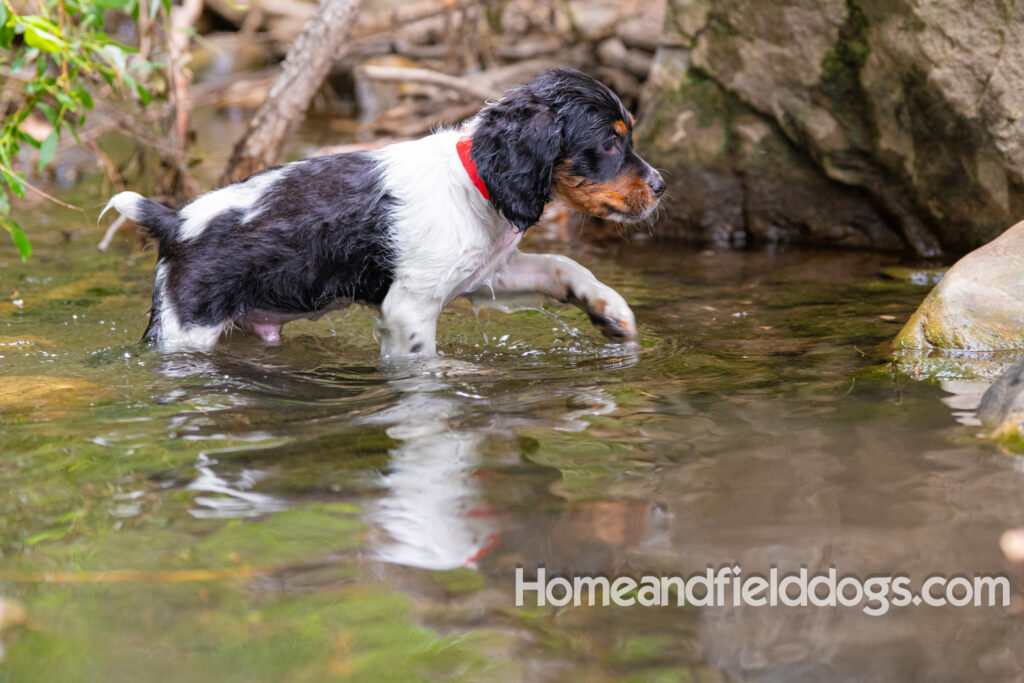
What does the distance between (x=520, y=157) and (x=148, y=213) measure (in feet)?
5.65

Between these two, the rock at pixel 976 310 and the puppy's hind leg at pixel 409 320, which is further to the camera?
the puppy's hind leg at pixel 409 320

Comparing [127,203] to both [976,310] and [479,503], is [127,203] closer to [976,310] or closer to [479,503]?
[479,503]

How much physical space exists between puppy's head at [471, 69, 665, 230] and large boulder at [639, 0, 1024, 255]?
226cm

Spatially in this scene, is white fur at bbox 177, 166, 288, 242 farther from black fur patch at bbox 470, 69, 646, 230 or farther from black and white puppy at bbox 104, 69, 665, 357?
black fur patch at bbox 470, 69, 646, 230

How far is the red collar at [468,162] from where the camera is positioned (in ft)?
13.4

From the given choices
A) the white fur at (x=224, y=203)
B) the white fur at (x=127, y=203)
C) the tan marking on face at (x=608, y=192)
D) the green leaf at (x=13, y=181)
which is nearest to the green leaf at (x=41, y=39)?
the green leaf at (x=13, y=181)

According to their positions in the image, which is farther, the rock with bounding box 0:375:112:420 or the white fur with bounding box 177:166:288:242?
the white fur with bounding box 177:166:288:242

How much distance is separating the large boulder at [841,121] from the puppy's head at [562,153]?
2.26 meters

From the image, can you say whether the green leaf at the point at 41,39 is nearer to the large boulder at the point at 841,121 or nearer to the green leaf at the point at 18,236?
the green leaf at the point at 18,236

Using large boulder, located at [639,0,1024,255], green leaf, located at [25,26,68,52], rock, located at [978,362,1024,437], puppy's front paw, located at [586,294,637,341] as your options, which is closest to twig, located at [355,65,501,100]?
large boulder, located at [639,0,1024,255]

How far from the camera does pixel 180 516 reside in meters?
2.65

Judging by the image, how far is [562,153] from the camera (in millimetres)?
4090

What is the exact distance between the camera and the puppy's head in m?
3.98

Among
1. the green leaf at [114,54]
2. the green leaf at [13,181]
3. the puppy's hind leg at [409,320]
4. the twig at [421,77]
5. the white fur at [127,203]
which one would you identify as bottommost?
the puppy's hind leg at [409,320]
